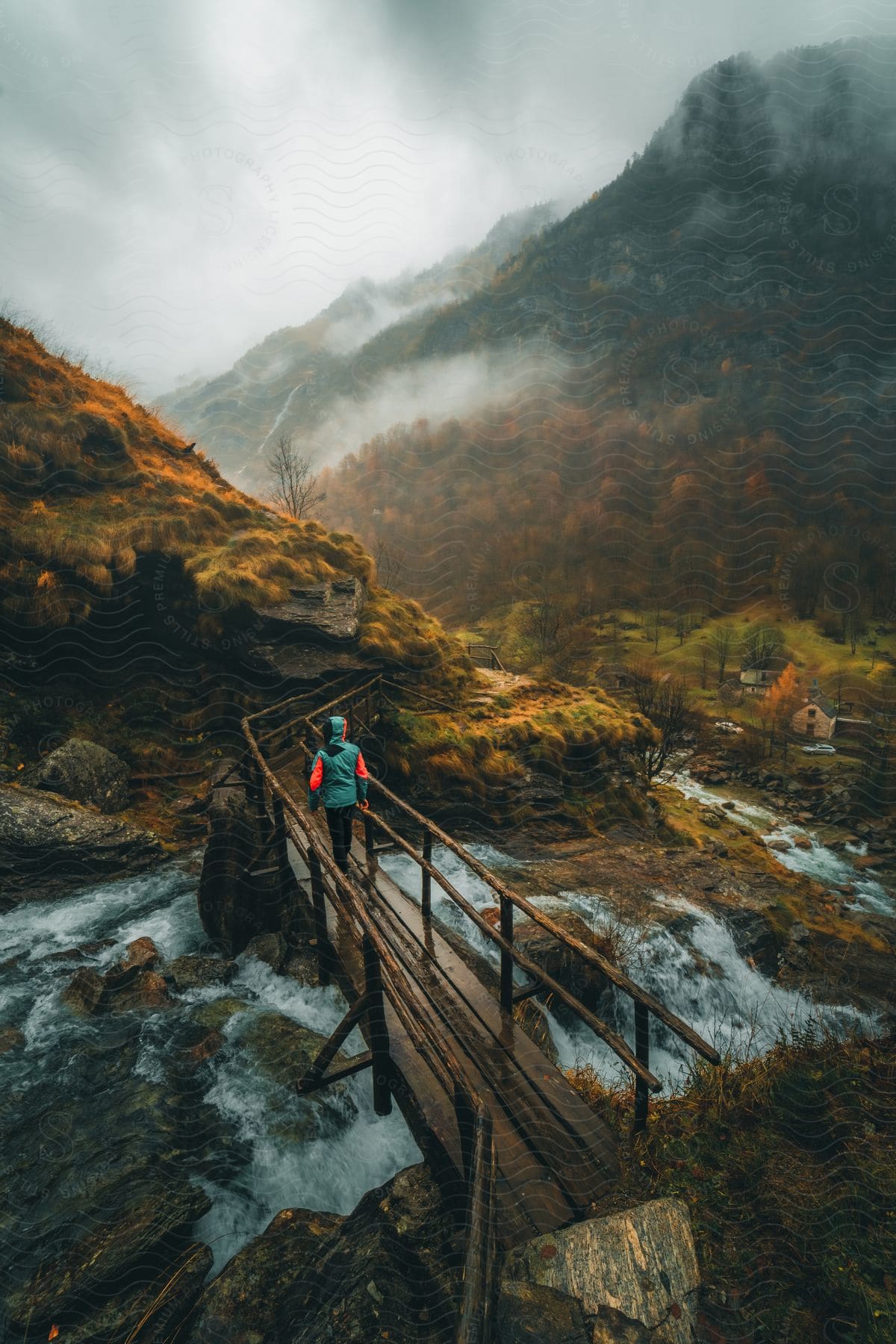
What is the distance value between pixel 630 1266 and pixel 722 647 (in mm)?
61038

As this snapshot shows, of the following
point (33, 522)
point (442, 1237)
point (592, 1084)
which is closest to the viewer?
point (442, 1237)

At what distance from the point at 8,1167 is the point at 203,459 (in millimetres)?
17172

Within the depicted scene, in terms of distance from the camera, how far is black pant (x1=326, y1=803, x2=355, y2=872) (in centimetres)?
591

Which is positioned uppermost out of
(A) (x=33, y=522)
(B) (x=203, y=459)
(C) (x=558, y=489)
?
(C) (x=558, y=489)

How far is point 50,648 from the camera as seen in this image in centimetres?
1041

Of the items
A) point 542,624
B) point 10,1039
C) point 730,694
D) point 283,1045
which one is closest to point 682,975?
point 283,1045

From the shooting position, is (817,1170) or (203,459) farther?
(203,459)

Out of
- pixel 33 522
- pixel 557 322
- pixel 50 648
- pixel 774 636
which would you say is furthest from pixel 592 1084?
pixel 557 322

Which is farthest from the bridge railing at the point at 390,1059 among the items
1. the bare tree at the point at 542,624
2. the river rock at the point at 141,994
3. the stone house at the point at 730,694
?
the stone house at the point at 730,694

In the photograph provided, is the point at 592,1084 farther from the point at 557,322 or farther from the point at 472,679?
the point at 557,322

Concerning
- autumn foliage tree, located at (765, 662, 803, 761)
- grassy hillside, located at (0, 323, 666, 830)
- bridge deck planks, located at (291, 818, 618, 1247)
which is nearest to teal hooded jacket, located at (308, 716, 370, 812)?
bridge deck planks, located at (291, 818, 618, 1247)

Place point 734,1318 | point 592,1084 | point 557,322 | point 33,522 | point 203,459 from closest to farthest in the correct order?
point 734,1318 → point 592,1084 → point 33,522 → point 203,459 → point 557,322

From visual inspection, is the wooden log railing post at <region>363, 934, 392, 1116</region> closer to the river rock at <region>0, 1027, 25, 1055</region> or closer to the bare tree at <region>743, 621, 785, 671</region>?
the river rock at <region>0, 1027, 25, 1055</region>

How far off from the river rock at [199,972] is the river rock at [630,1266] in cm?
465
